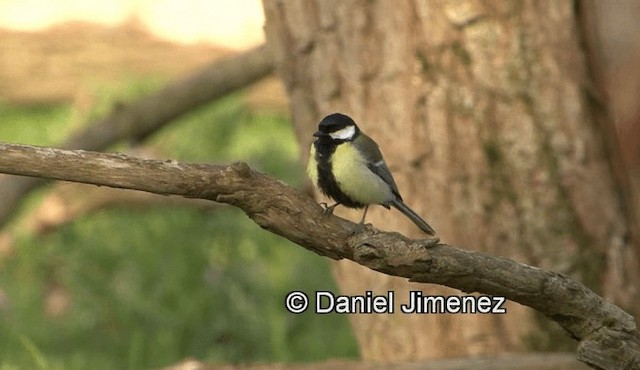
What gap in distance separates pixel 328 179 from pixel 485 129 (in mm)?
1113

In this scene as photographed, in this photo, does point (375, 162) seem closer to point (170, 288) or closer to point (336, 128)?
point (336, 128)

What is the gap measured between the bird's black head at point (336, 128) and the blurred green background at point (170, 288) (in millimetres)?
2318

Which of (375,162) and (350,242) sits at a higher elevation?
(375,162)

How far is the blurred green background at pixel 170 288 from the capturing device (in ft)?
20.2

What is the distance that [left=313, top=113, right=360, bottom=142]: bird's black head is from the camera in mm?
3600

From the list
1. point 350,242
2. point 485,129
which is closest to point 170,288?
point 485,129

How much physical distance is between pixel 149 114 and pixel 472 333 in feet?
7.99

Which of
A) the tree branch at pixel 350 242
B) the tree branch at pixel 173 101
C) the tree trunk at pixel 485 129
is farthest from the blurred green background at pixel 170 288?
the tree branch at pixel 350 242

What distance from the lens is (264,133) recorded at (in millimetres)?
10461

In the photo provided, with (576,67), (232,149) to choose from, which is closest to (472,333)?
(576,67)

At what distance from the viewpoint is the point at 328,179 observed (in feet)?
11.8

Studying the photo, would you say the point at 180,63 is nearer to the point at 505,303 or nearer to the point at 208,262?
the point at 208,262

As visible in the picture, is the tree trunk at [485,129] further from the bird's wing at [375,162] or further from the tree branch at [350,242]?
the tree branch at [350,242]

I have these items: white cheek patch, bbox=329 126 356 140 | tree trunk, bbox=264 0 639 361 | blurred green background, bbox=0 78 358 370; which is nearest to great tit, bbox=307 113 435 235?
white cheek patch, bbox=329 126 356 140
